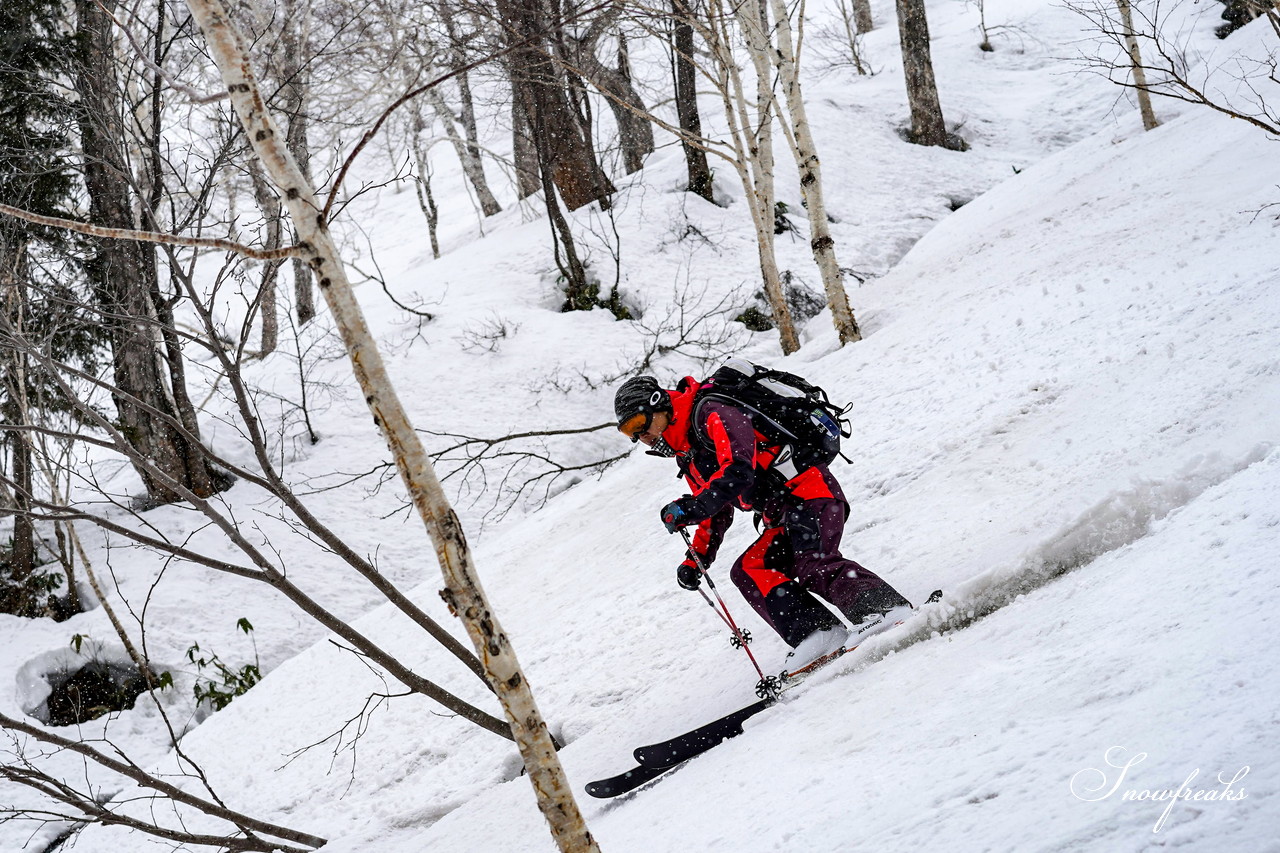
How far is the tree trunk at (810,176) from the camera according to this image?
28.0ft

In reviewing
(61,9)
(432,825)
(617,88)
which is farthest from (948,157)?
(432,825)

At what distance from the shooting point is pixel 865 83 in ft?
70.2

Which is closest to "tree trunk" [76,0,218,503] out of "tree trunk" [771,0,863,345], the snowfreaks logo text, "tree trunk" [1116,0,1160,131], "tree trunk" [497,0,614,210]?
"tree trunk" [497,0,614,210]

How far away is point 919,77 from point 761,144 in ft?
34.3

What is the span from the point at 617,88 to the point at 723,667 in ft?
51.0

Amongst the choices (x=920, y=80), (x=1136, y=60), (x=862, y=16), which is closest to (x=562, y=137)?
(x=920, y=80)

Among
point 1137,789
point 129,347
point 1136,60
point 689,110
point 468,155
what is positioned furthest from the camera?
point 468,155

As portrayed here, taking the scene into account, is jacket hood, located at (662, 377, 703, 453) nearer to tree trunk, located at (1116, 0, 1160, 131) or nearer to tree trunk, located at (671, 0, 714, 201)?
tree trunk, located at (1116, 0, 1160, 131)

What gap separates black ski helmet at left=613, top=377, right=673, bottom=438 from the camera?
164 inches

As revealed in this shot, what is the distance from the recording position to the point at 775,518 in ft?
14.3

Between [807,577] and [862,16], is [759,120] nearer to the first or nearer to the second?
[807,577]

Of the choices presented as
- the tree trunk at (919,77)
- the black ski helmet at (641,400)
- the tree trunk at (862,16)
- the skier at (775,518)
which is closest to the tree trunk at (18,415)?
the black ski helmet at (641,400)

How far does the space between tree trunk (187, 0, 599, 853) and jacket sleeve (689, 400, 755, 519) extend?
1.57 metres

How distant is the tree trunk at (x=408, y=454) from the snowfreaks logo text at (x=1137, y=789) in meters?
1.43
